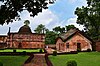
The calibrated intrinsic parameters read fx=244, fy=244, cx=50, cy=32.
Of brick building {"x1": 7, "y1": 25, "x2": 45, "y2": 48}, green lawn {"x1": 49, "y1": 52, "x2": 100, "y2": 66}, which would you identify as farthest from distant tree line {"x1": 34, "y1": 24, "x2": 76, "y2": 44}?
green lawn {"x1": 49, "y1": 52, "x2": 100, "y2": 66}

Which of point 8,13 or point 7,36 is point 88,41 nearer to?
point 7,36

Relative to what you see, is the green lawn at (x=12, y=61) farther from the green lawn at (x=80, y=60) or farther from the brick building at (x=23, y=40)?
the brick building at (x=23, y=40)

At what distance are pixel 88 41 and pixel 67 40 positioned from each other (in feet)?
16.1

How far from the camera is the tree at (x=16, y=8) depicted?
939 inches

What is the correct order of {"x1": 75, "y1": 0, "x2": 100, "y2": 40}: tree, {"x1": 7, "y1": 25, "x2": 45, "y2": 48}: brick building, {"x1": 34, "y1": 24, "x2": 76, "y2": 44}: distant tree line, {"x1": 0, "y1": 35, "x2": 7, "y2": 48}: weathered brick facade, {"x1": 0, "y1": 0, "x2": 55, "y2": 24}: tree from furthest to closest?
{"x1": 34, "y1": 24, "x2": 76, "y2": 44}: distant tree line
{"x1": 0, "y1": 35, "x2": 7, "y2": 48}: weathered brick facade
{"x1": 7, "y1": 25, "x2": 45, "y2": 48}: brick building
{"x1": 75, "y1": 0, "x2": 100, "y2": 40}: tree
{"x1": 0, "y1": 0, "x2": 55, "y2": 24}: tree

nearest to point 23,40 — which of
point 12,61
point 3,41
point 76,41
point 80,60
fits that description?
point 3,41

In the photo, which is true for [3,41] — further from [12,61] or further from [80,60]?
[80,60]

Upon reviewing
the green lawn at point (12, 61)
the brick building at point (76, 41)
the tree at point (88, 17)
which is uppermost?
the tree at point (88, 17)

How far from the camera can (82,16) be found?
5647 centimetres

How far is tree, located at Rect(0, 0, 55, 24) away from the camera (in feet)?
78.3

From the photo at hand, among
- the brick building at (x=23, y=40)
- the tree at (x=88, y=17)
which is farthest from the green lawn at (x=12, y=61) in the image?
the brick building at (x=23, y=40)

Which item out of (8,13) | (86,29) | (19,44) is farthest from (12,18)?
(19,44)

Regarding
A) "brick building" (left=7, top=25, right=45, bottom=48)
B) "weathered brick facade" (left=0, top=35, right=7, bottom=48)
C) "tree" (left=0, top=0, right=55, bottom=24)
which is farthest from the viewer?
→ "weathered brick facade" (left=0, top=35, right=7, bottom=48)

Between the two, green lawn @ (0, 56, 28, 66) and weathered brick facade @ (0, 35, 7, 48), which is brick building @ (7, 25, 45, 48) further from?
green lawn @ (0, 56, 28, 66)
